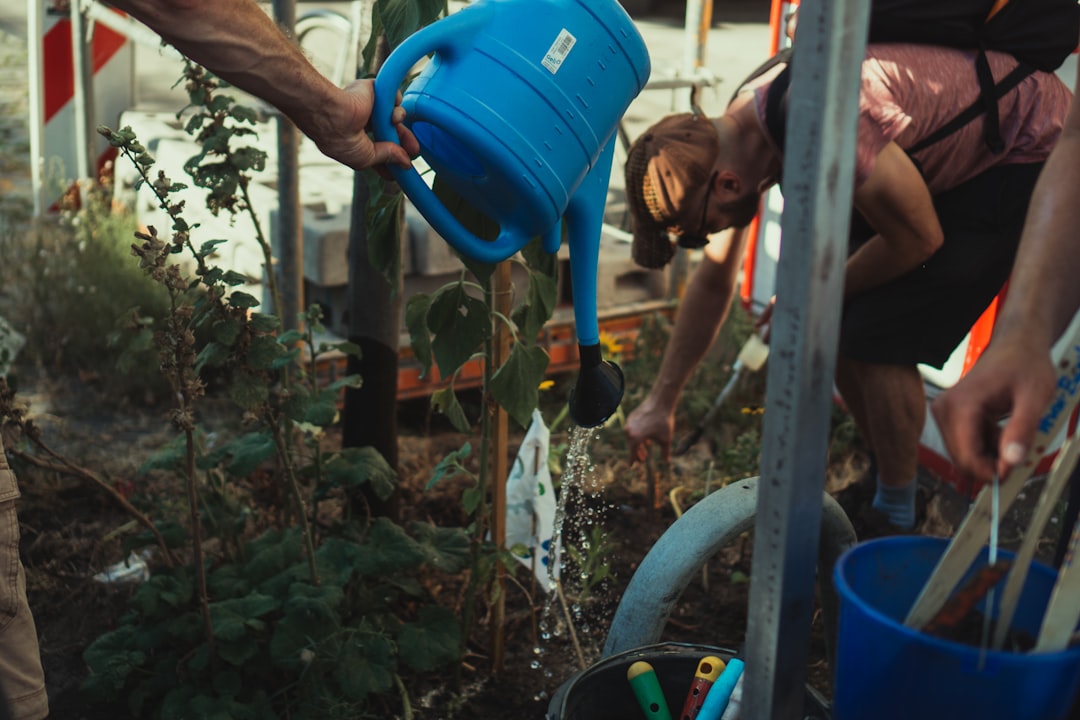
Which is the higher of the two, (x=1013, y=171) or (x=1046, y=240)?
(x=1046, y=240)

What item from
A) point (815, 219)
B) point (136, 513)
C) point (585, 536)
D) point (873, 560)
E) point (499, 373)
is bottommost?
point (585, 536)

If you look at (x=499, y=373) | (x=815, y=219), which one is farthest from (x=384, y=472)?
(x=815, y=219)

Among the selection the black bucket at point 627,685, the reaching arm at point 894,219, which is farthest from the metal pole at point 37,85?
the black bucket at point 627,685

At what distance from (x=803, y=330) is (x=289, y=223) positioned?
2.06 m

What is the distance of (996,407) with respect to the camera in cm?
97

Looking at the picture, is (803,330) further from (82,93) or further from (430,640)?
(82,93)

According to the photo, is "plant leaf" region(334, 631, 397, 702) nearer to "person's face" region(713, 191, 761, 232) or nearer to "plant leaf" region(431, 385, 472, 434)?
"plant leaf" region(431, 385, 472, 434)

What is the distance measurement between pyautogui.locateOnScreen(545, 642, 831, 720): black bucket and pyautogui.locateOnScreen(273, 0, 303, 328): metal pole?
152 cm

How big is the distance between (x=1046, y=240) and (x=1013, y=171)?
1.48m

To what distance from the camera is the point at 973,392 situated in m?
0.97

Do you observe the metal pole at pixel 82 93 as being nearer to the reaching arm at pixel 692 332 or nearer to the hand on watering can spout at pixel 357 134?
the reaching arm at pixel 692 332

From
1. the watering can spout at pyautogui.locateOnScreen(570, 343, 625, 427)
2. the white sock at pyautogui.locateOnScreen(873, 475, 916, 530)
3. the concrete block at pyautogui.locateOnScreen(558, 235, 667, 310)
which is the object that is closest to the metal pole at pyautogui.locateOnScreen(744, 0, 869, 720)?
the watering can spout at pyautogui.locateOnScreen(570, 343, 625, 427)

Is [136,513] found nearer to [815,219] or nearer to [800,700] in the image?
[800,700]

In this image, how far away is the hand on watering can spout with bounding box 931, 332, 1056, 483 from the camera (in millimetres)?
925
